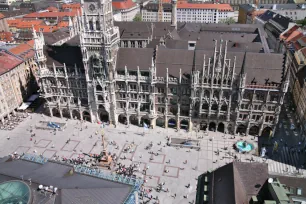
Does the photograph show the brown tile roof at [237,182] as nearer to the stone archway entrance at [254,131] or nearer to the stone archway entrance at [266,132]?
the stone archway entrance at [254,131]

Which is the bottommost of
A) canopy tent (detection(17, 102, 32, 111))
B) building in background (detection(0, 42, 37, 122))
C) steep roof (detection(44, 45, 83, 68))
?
canopy tent (detection(17, 102, 32, 111))

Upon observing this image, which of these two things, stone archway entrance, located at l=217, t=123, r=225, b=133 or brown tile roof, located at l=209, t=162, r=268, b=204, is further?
stone archway entrance, located at l=217, t=123, r=225, b=133

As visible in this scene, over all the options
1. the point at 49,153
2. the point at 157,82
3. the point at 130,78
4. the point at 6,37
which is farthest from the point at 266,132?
the point at 6,37

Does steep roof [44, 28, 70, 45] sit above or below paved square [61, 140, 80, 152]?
above

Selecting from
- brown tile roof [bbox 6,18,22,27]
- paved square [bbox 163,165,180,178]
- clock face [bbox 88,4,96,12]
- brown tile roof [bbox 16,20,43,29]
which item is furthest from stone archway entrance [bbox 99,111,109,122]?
brown tile roof [bbox 6,18,22,27]

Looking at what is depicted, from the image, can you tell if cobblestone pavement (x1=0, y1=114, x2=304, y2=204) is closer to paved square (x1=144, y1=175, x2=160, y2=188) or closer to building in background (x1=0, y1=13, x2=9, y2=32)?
paved square (x1=144, y1=175, x2=160, y2=188)

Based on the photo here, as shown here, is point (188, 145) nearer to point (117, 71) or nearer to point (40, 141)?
point (117, 71)

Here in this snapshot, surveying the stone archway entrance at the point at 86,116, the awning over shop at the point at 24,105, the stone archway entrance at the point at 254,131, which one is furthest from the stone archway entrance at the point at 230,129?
the awning over shop at the point at 24,105

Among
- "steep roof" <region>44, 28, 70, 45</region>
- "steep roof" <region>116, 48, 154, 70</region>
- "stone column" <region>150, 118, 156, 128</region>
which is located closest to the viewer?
"steep roof" <region>116, 48, 154, 70</region>

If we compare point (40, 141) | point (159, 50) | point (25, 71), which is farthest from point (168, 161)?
point (25, 71)
